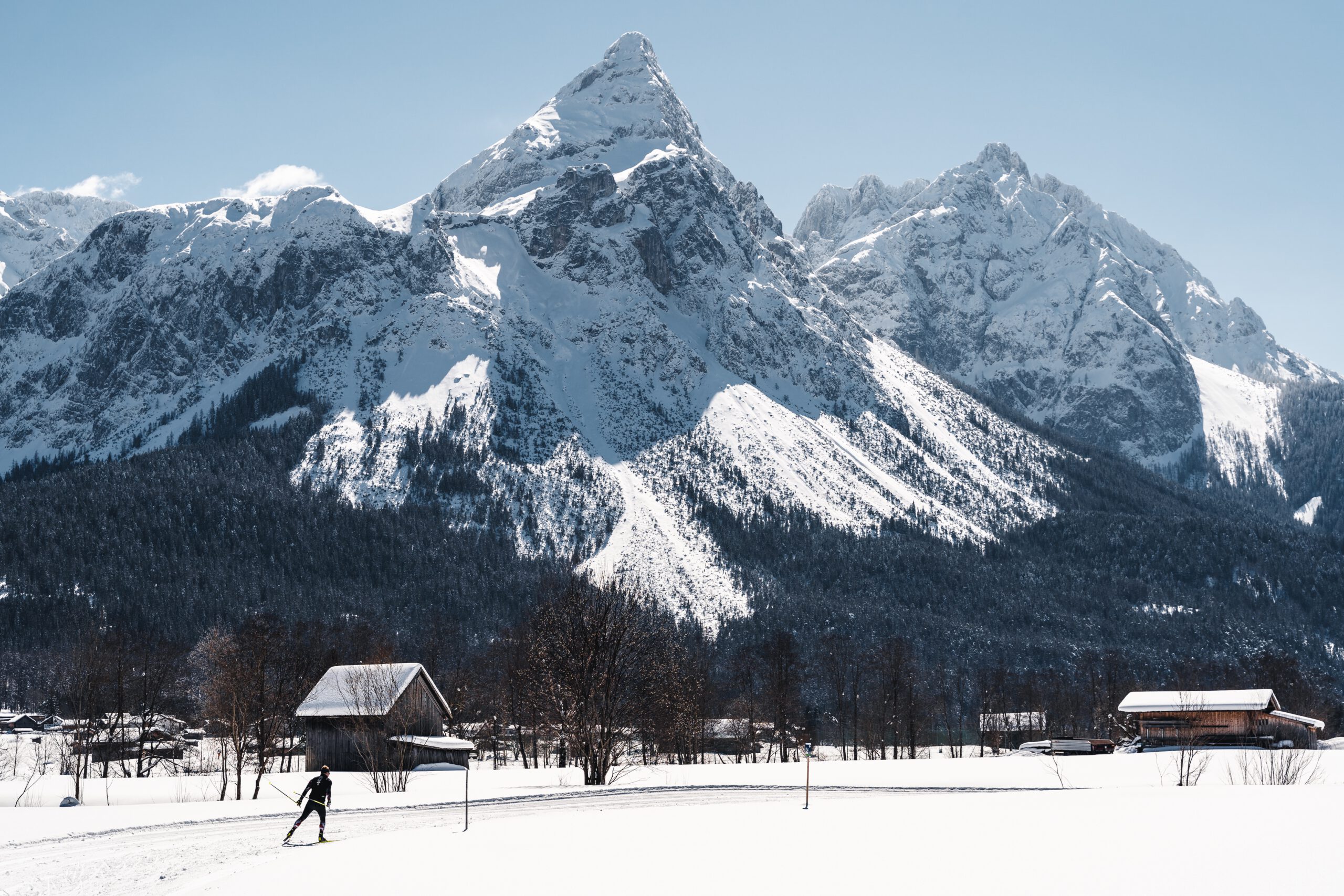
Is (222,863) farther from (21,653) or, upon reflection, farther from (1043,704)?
(21,653)

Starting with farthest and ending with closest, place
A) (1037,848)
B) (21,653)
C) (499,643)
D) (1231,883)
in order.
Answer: (21,653), (499,643), (1037,848), (1231,883)

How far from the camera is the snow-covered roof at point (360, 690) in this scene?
63.2 meters

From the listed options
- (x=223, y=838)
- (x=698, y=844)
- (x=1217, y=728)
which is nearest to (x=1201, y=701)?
(x=1217, y=728)

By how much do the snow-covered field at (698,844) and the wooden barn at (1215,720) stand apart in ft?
123

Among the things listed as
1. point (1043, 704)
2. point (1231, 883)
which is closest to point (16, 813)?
point (1231, 883)

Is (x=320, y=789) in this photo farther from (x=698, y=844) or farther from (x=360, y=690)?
(x=360, y=690)

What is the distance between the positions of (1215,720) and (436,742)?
5283 cm

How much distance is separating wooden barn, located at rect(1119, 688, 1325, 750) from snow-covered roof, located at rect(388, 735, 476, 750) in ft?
151

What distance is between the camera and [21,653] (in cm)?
14962

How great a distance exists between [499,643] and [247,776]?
174ft

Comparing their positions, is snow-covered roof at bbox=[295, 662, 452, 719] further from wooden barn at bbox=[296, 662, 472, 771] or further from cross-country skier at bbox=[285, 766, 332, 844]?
cross-country skier at bbox=[285, 766, 332, 844]

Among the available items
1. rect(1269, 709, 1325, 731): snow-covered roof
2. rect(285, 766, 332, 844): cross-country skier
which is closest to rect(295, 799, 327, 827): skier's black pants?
rect(285, 766, 332, 844): cross-country skier

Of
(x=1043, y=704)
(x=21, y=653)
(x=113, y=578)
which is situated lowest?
(x=1043, y=704)

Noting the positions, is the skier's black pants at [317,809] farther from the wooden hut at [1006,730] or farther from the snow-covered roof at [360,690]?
the wooden hut at [1006,730]
